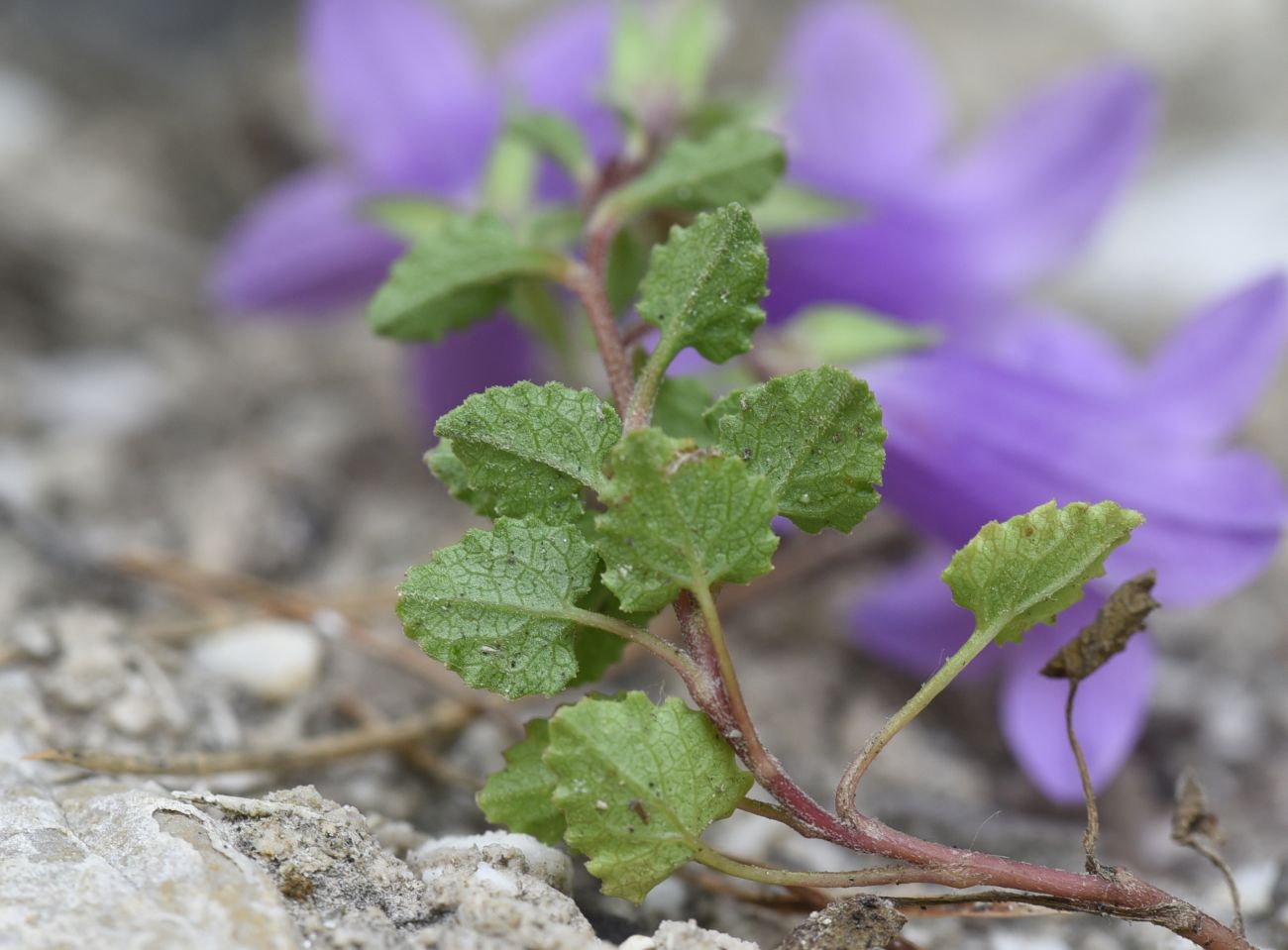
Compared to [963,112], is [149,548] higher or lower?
lower

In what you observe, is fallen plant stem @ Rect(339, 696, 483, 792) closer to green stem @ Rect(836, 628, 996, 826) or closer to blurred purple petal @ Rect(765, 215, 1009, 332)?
green stem @ Rect(836, 628, 996, 826)

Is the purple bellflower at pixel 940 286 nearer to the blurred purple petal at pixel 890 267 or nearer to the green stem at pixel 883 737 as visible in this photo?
the blurred purple petal at pixel 890 267

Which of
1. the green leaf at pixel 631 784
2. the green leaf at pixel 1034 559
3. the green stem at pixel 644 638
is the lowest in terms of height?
the green leaf at pixel 631 784

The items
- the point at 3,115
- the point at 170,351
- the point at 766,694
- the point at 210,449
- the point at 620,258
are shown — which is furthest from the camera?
the point at 3,115

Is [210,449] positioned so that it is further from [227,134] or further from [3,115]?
[3,115]

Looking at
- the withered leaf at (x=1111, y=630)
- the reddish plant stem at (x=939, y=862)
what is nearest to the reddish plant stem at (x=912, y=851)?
the reddish plant stem at (x=939, y=862)

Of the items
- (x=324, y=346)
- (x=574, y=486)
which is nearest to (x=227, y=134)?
(x=324, y=346)

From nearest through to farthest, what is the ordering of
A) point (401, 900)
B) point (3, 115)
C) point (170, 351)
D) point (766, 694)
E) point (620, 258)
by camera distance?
point (401, 900) → point (620, 258) → point (766, 694) → point (170, 351) → point (3, 115)
